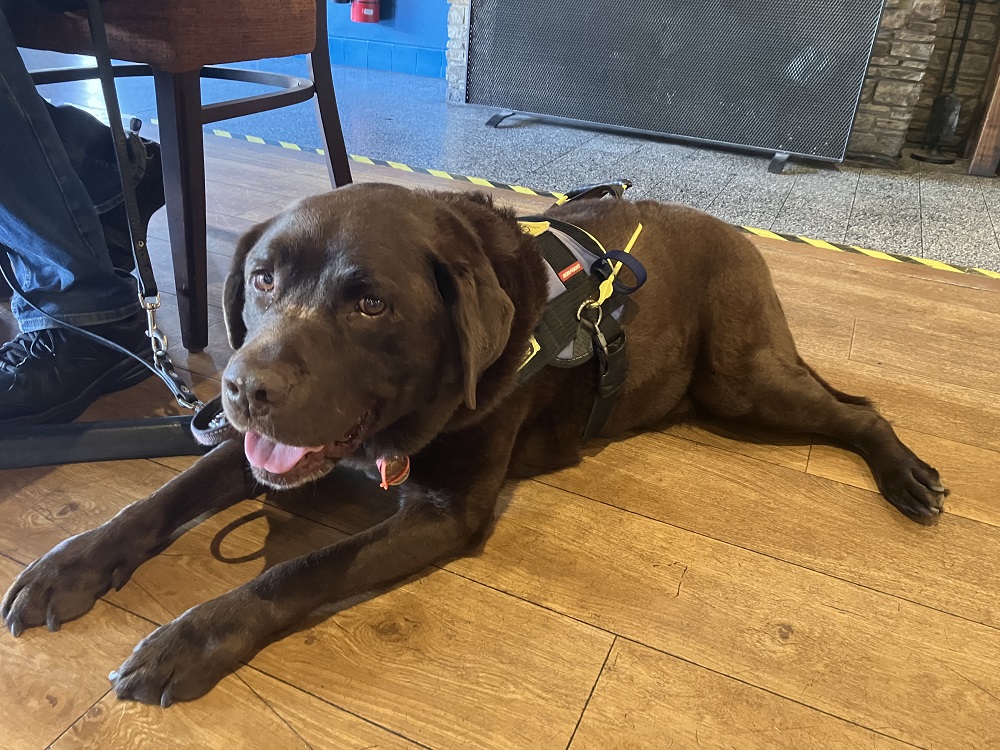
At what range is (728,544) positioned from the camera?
1574mm

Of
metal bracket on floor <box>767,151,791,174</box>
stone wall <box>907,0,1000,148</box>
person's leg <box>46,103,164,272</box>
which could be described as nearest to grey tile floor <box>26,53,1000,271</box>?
metal bracket on floor <box>767,151,791,174</box>

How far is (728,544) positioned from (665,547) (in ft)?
0.46

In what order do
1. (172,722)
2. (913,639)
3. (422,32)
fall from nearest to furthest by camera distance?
(172,722), (913,639), (422,32)

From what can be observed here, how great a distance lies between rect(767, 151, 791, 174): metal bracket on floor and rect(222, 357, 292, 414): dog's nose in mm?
4202

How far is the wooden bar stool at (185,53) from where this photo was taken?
1.84 metres

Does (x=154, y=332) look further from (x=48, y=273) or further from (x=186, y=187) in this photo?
(x=186, y=187)

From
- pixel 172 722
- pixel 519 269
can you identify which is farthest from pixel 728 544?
pixel 172 722

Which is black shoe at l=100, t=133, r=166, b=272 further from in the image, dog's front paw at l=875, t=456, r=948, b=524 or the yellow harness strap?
dog's front paw at l=875, t=456, r=948, b=524

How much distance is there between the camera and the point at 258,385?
106 cm

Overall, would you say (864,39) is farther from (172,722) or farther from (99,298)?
(172,722)

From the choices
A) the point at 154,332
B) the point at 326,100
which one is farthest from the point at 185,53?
the point at 326,100

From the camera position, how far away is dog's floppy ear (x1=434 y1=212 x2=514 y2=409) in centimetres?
121

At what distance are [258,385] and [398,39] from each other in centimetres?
637

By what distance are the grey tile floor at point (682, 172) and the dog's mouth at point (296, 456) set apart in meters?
2.83
